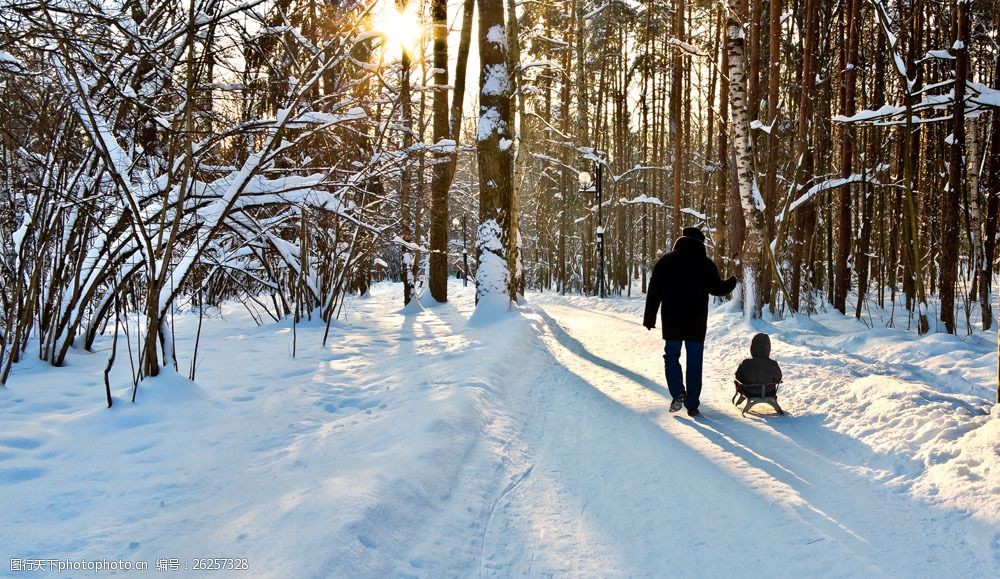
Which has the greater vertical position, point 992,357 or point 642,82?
point 642,82

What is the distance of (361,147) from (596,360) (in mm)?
5156

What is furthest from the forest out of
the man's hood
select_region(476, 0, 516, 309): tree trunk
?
the man's hood

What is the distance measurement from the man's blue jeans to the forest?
12.4 feet

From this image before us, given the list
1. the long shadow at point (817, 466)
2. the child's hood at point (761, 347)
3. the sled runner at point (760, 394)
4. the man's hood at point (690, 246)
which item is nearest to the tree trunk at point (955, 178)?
the man's hood at point (690, 246)

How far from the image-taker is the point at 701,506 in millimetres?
3490

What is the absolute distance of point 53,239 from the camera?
6133 mm

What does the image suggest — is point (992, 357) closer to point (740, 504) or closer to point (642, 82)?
point (740, 504)

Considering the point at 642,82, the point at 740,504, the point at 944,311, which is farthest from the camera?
the point at 642,82

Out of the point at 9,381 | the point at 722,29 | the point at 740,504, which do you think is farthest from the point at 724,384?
the point at 722,29

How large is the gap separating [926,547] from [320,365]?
6.25m

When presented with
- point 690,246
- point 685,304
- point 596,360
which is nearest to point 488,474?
point 685,304

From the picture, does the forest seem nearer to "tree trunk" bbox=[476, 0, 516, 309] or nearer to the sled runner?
"tree trunk" bbox=[476, 0, 516, 309]

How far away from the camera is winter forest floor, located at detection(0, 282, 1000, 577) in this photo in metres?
2.83

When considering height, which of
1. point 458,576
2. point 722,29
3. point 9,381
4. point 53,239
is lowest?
point 458,576
